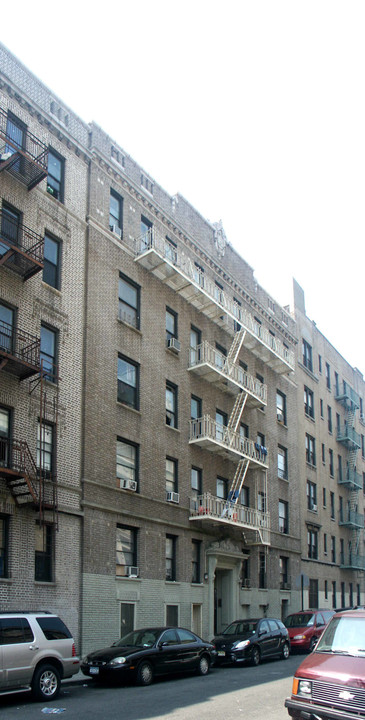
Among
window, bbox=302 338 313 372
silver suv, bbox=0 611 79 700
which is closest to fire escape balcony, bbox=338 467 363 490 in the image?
window, bbox=302 338 313 372

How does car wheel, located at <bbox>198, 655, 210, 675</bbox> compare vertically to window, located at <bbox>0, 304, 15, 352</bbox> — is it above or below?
below

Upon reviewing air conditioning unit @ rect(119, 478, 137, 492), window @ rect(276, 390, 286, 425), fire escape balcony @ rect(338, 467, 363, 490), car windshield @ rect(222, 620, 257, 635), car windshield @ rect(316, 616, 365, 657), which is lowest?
car windshield @ rect(222, 620, 257, 635)

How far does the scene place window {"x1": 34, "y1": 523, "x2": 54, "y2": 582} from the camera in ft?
65.8

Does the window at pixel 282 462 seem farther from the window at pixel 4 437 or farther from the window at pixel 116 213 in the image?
the window at pixel 4 437

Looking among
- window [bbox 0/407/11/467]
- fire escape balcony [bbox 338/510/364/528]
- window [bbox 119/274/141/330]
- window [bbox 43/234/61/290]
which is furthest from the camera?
fire escape balcony [bbox 338/510/364/528]

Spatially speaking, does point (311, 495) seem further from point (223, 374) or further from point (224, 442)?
point (223, 374)

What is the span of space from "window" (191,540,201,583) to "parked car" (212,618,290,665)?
4.43m

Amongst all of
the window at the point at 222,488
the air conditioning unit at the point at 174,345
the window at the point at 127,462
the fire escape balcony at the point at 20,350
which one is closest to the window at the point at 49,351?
the fire escape balcony at the point at 20,350

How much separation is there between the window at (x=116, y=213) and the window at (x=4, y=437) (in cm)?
907

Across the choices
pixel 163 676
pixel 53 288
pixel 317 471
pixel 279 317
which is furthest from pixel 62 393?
pixel 317 471

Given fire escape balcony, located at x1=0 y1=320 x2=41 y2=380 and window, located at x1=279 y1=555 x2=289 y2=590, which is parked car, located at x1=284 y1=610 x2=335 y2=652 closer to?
window, located at x1=279 y1=555 x2=289 y2=590

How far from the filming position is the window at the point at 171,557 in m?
26.3

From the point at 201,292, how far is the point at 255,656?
46.2 feet

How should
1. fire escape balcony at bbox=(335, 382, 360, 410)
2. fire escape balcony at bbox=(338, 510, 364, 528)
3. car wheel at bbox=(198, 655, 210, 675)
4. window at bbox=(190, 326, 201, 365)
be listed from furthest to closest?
fire escape balcony at bbox=(335, 382, 360, 410)
fire escape balcony at bbox=(338, 510, 364, 528)
window at bbox=(190, 326, 201, 365)
car wheel at bbox=(198, 655, 210, 675)
